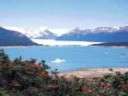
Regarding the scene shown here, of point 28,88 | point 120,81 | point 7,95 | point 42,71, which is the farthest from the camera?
point 120,81

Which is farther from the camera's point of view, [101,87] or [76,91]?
[101,87]

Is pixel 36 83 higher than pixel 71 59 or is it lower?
higher

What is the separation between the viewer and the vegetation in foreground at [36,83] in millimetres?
12008

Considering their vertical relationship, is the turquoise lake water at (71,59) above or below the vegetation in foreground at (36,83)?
below

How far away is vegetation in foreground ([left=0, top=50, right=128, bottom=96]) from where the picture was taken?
12008mm

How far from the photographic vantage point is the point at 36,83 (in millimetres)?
12242

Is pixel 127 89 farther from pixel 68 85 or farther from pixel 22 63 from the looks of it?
pixel 22 63

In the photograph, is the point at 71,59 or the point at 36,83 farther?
the point at 71,59

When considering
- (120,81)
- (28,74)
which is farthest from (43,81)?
(120,81)

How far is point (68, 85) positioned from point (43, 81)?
0.60 metres

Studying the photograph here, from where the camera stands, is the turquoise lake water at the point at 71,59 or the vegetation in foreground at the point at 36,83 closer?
the vegetation in foreground at the point at 36,83

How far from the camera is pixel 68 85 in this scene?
40.8 ft

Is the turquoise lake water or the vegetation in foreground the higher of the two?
the vegetation in foreground

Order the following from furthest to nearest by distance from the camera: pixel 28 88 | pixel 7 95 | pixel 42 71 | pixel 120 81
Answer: pixel 120 81 < pixel 42 71 < pixel 28 88 < pixel 7 95
